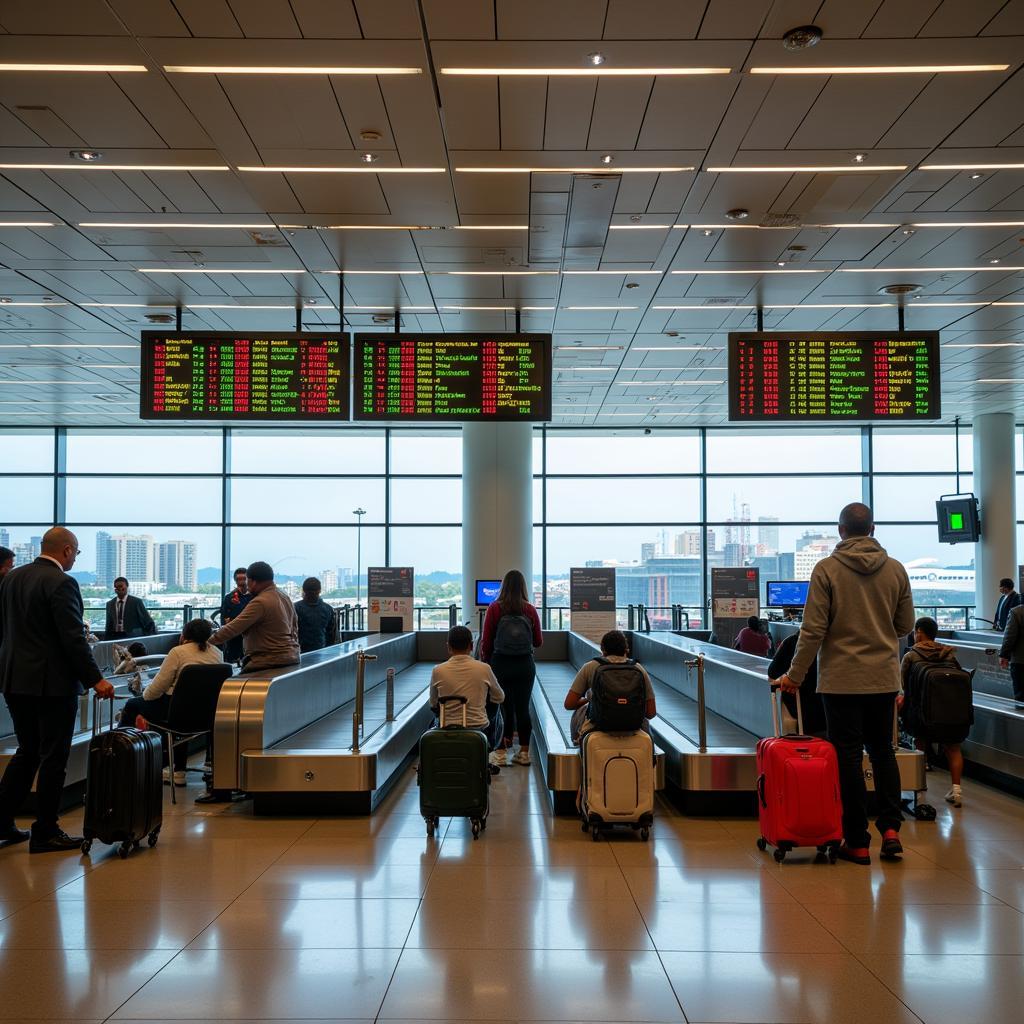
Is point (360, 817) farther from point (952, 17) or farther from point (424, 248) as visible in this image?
point (952, 17)

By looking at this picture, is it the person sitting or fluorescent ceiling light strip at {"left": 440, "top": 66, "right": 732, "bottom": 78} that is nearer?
fluorescent ceiling light strip at {"left": 440, "top": 66, "right": 732, "bottom": 78}

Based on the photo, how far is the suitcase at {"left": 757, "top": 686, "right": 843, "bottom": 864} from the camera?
509 cm

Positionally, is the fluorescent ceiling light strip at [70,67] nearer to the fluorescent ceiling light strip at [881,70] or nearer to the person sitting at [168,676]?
the fluorescent ceiling light strip at [881,70]

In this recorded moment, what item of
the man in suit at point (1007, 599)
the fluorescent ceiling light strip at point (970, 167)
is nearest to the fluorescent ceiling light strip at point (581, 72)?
the fluorescent ceiling light strip at point (970, 167)

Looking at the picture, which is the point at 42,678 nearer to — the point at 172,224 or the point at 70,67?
the point at 70,67

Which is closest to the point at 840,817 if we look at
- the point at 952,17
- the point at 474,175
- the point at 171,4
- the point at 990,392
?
the point at 952,17

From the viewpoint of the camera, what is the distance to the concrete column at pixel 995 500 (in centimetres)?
1748

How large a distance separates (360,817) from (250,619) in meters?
1.79

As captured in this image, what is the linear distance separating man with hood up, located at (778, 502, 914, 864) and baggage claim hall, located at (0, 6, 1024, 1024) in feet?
0.08

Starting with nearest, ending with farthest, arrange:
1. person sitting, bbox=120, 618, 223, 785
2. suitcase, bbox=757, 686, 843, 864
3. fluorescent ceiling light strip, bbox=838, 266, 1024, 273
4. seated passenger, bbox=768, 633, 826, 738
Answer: suitcase, bbox=757, 686, 843, 864 < seated passenger, bbox=768, 633, 826, 738 < person sitting, bbox=120, 618, 223, 785 < fluorescent ceiling light strip, bbox=838, 266, 1024, 273

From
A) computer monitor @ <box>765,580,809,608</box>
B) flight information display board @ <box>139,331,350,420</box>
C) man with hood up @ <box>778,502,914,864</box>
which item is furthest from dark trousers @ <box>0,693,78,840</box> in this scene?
computer monitor @ <box>765,580,809,608</box>

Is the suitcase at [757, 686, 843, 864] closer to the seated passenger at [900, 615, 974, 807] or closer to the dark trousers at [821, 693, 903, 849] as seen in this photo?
the dark trousers at [821, 693, 903, 849]

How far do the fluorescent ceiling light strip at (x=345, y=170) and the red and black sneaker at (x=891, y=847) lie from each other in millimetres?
5255

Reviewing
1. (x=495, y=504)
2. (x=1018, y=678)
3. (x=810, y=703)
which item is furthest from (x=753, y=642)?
(x=810, y=703)
